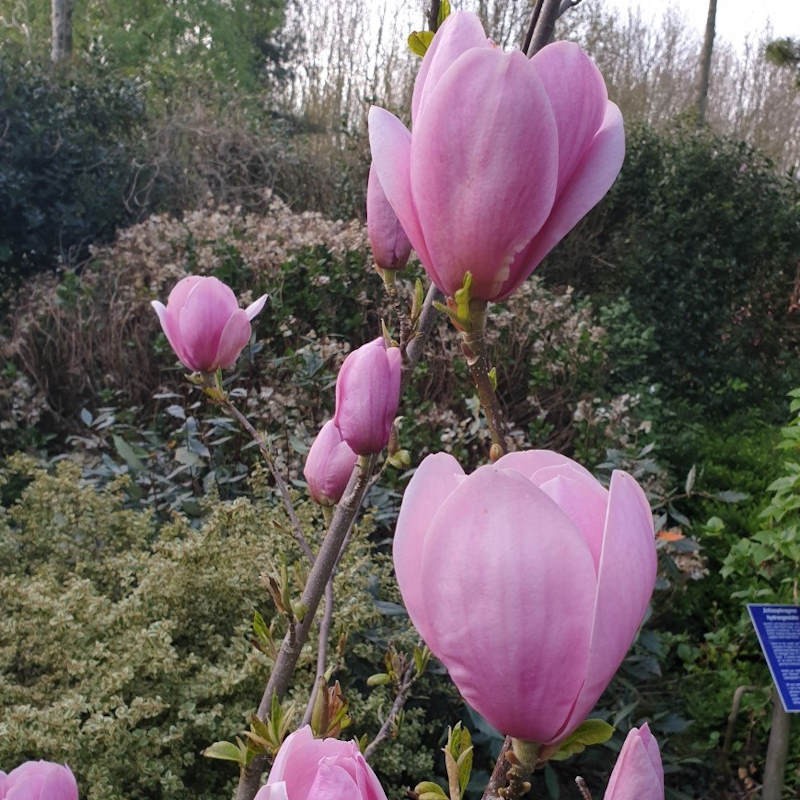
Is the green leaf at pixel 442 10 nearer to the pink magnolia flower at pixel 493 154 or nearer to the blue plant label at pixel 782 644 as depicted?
the pink magnolia flower at pixel 493 154

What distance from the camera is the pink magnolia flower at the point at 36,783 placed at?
20.5 inches

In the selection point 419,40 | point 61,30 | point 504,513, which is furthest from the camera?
point 61,30

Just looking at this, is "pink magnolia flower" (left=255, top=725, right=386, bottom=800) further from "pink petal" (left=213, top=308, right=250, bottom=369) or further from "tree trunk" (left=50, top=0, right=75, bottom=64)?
"tree trunk" (left=50, top=0, right=75, bottom=64)

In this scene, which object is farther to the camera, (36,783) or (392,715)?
(392,715)

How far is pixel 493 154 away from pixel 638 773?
30 centimetres

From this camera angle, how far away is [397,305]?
0.85 meters

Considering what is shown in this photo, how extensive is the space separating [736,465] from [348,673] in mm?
3261

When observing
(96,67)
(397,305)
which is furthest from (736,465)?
(96,67)

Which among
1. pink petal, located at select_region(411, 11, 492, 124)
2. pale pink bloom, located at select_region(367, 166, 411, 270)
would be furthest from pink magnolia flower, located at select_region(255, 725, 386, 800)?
pale pink bloom, located at select_region(367, 166, 411, 270)

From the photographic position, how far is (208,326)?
975mm

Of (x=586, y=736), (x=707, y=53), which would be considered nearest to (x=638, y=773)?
(x=586, y=736)

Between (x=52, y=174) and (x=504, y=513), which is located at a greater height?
(x=52, y=174)

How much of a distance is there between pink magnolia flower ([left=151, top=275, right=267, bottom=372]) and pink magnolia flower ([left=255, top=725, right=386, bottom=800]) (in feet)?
1.98

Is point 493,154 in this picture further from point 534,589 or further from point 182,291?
point 182,291
